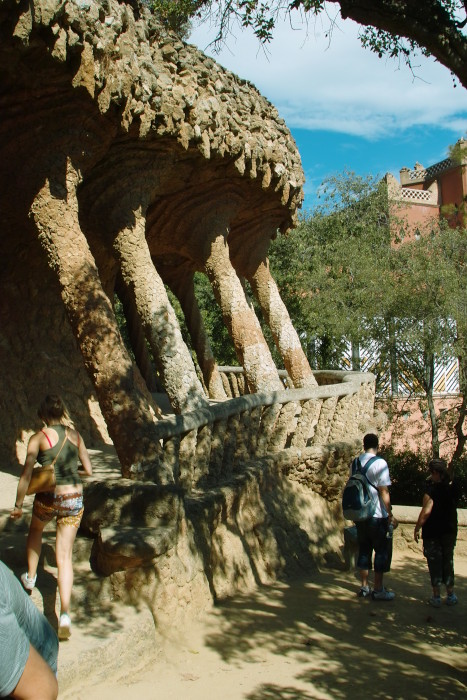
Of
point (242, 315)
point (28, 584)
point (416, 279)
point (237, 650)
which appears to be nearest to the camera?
point (28, 584)

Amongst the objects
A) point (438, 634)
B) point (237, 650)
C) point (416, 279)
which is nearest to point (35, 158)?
point (237, 650)

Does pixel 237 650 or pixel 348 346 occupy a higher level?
pixel 348 346

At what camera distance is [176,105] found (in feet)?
23.0

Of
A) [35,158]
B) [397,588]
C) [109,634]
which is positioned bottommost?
[397,588]

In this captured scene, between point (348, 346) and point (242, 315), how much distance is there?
10.6m

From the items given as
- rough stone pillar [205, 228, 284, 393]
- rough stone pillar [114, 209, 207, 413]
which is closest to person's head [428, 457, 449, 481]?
rough stone pillar [114, 209, 207, 413]

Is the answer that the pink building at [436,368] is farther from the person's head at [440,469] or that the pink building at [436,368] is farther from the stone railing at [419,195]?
the person's head at [440,469]

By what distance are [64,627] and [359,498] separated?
2889mm

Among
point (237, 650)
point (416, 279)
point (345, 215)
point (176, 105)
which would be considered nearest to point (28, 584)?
point (237, 650)

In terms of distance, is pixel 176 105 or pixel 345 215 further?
pixel 345 215

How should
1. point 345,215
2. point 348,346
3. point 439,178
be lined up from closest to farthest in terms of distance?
point 348,346 < point 345,215 < point 439,178

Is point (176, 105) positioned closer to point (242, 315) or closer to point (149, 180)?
point (149, 180)

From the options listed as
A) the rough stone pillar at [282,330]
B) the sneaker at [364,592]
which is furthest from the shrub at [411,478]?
the sneaker at [364,592]

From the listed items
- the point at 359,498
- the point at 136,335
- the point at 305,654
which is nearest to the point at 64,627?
the point at 305,654
